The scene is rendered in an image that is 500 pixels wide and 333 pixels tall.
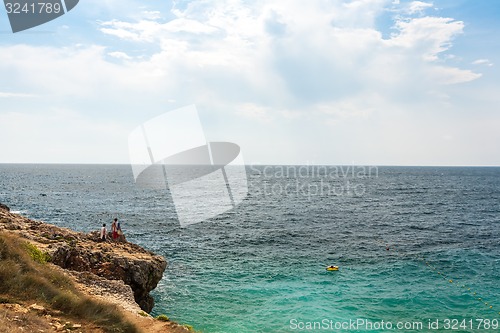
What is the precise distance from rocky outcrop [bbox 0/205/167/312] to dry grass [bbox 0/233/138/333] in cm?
485

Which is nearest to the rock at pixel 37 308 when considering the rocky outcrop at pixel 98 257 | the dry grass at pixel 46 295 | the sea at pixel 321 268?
the dry grass at pixel 46 295

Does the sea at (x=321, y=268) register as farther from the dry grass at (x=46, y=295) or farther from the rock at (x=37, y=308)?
the rock at (x=37, y=308)

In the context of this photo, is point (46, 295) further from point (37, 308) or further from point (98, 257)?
point (98, 257)

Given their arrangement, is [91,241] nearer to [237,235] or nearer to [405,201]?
[237,235]

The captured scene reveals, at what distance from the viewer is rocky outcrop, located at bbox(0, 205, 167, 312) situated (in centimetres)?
1795

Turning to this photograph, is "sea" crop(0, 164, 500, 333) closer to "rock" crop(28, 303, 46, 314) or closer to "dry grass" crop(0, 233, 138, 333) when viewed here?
"dry grass" crop(0, 233, 138, 333)

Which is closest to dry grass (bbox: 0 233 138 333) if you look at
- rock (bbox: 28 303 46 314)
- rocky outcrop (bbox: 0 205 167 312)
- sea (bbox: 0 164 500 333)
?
rock (bbox: 28 303 46 314)

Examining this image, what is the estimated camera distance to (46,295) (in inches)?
445

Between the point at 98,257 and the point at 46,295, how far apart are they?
8.09 meters

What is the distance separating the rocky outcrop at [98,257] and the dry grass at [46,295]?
4.85m

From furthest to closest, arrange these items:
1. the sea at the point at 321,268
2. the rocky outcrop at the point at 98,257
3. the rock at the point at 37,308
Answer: the sea at the point at 321,268, the rocky outcrop at the point at 98,257, the rock at the point at 37,308

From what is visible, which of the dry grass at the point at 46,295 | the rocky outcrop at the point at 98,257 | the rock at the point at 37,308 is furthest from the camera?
the rocky outcrop at the point at 98,257

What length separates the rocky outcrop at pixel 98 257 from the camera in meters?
18.0

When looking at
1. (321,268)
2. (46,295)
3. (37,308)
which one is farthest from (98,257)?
(321,268)
